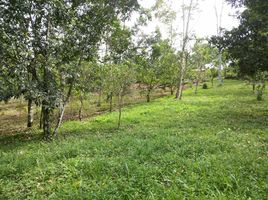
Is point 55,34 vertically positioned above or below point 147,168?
above

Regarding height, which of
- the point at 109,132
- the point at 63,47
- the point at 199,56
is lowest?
the point at 109,132

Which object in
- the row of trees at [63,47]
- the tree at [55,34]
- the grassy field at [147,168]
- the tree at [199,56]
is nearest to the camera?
the grassy field at [147,168]

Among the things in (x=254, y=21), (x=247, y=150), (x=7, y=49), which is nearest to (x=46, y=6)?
(x=7, y=49)

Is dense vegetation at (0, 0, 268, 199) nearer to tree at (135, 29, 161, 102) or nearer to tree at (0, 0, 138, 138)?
tree at (0, 0, 138, 138)

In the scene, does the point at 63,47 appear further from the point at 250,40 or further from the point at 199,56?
the point at 199,56

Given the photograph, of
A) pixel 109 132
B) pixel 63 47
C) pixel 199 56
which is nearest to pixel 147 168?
pixel 109 132

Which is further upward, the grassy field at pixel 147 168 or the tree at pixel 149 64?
the tree at pixel 149 64

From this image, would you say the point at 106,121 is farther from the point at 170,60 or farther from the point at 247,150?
the point at 170,60

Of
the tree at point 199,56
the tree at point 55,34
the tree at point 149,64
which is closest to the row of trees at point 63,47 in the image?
the tree at point 55,34

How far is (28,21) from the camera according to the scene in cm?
1401

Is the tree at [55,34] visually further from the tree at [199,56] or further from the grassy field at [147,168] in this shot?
the tree at [199,56]

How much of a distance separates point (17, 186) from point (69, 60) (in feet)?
28.8

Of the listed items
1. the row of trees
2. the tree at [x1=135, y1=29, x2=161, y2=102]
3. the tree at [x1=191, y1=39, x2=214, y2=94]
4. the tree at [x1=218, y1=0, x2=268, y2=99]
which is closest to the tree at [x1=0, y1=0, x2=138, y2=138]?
the row of trees

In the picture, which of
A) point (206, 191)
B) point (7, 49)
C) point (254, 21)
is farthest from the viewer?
point (254, 21)
